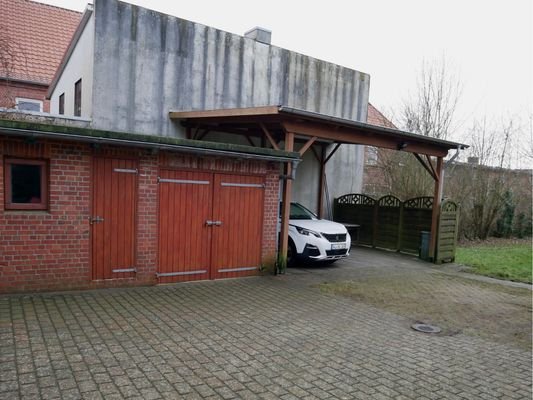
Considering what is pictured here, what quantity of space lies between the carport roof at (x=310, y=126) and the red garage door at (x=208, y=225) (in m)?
1.36

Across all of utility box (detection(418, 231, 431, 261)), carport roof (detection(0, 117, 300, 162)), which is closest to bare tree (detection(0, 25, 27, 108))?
carport roof (detection(0, 117, 300, 162))

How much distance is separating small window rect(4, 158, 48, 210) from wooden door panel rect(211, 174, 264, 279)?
294cm

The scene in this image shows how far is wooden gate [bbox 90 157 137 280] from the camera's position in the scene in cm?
707

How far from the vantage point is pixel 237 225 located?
8625mm

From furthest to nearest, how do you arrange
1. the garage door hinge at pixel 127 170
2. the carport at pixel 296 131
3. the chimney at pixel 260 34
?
the chimney at pixel 260 34
the carport at pixel 296 131
the garage door hinge at pixel 127 170

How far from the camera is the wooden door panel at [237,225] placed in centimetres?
837

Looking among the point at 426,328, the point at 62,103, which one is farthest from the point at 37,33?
the point at 426,328

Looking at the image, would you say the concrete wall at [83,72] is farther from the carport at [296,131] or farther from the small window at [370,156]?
the small window at [370,156]

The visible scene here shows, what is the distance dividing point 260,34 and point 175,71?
10.9 ft

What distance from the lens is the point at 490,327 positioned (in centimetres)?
673

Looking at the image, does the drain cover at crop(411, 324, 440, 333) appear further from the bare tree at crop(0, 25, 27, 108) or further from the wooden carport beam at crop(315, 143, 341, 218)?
the bare tree at crop(0, 25, 27, 108)

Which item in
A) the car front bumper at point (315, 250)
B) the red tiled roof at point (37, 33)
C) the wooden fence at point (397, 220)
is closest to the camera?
the car front bumper at point (315, 250)

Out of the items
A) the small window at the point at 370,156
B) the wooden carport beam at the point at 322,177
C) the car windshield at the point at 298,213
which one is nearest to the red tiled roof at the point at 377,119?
the small window at the point at 370,156

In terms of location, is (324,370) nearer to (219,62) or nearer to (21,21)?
(219,62)
